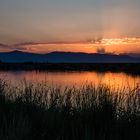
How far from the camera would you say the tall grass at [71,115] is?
6.43m

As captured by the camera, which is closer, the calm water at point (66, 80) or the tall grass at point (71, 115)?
the tall grass at point (71, 115)

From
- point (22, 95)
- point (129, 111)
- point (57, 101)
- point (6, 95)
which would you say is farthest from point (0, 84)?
point (129, 111)

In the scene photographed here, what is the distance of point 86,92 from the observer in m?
9.16

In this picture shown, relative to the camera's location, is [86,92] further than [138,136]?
Yes

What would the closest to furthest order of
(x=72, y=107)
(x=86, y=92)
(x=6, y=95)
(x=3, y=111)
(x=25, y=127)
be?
(x=25, y=127), (x=3, y=111), (x=72, y=107), (x=86, y=92), (x=6, y=95)

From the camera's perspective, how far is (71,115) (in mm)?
7906

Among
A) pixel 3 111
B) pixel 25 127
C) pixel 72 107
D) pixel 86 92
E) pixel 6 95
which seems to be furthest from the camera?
pixel 6 95

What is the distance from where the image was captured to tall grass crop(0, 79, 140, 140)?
21.1 ft

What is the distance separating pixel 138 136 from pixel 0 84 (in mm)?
5402

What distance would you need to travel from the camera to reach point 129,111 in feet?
26.2

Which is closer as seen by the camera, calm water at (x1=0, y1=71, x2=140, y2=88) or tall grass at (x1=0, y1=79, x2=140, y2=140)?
tall grass at (x1=0, y1=79, x2=140, y2=140)

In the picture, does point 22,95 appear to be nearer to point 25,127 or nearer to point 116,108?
point 116,108

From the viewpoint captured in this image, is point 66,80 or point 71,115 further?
point 66,80

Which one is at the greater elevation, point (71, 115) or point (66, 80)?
point (71, 115)
